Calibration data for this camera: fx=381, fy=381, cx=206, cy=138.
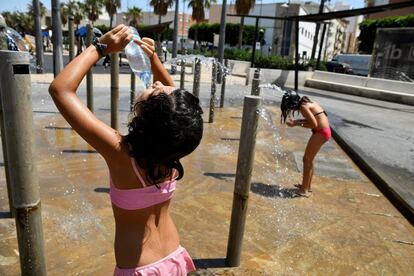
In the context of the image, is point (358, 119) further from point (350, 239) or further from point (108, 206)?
point (108, 206)

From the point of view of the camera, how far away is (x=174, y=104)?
4.95 ft

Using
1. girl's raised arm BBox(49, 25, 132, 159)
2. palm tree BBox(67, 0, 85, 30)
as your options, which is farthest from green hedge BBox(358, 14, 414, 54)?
palm tree BBox(67, 0, 85, 30)

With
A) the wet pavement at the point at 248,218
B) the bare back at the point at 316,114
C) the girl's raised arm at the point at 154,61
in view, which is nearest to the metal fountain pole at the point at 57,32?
the wet pavement at the point at 248,218

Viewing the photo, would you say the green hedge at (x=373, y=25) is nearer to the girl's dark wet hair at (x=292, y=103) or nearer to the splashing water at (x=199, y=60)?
the splashing water at (x=199, y=60)

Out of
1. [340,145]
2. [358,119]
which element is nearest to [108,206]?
[340,145]

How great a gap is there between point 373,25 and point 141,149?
45.4 meters

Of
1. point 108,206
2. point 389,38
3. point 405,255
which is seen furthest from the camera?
point 389,38

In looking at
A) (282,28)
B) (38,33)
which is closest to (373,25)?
(282,28)

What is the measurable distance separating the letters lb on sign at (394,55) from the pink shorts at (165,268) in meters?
17.8

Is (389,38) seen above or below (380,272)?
above

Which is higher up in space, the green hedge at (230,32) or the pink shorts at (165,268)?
the green hedge at (230,32)

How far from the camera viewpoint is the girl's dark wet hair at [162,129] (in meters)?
1.50

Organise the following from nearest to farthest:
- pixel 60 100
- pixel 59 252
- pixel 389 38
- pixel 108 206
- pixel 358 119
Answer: pixel 60 100, pixel 59 252, pixel 108 206, pixel 358 119, pixel 389 38

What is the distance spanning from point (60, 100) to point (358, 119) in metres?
9.85
